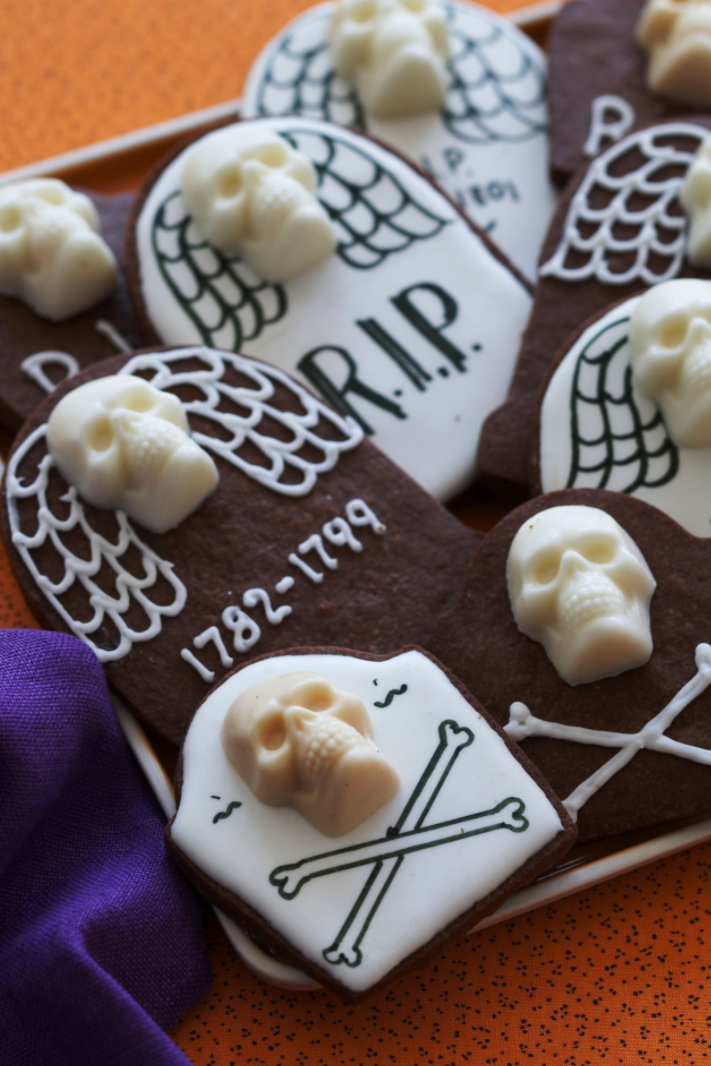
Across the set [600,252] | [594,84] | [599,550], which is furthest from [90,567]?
[594,84]

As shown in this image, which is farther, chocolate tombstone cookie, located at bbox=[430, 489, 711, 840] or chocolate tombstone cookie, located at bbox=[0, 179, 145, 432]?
chocolate tombstone cookie, located at bbox=[0, 179, 145, 432]

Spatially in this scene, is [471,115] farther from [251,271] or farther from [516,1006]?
[516,1006]

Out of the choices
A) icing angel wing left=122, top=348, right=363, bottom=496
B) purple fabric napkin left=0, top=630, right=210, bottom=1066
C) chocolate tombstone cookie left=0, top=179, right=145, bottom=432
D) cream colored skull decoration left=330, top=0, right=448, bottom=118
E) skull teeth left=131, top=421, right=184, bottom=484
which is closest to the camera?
purple fabric napkin left=0, top=630, right=210, bottom=1066

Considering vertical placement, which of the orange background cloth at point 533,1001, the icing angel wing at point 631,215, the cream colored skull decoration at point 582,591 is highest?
the icing angel wing at point 631,215

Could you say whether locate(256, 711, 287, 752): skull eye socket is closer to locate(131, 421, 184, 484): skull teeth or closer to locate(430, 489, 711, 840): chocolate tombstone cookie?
locate(430, 489, 711, 840): chocolate tombstone cookie

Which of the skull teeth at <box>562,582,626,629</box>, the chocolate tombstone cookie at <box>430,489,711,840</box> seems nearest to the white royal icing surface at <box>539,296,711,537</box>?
the chocolate tombstone cookie at <box>430,489,711,840</box>

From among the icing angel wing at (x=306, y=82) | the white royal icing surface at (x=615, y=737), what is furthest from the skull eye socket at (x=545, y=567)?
the icing angel wing at (x=306, y=82)

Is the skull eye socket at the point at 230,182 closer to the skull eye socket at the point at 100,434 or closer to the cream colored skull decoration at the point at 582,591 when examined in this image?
the skull eye socket at the point at 100,434

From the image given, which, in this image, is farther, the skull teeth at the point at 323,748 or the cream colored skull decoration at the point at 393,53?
the cream colored skull decoration at the point at 393,53
